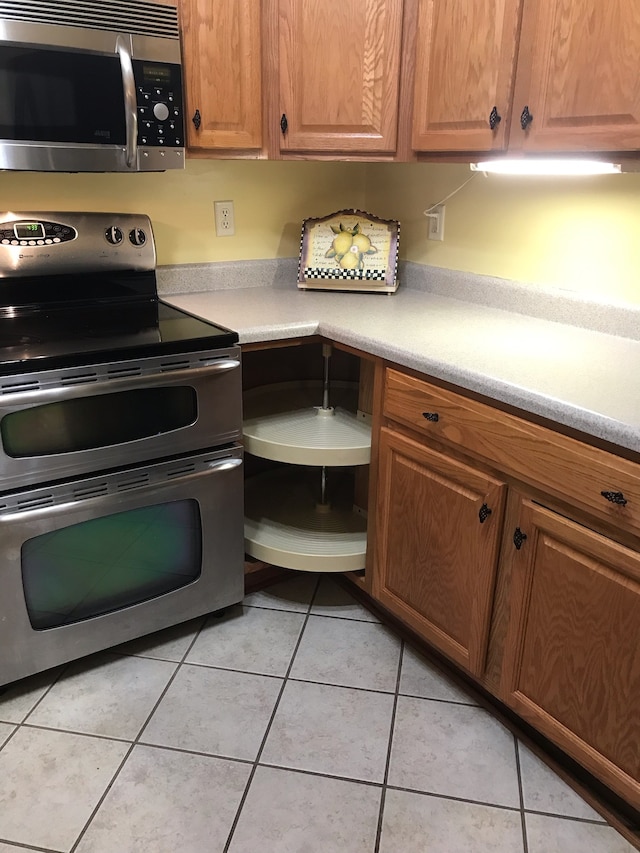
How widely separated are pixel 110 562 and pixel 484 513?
941mm

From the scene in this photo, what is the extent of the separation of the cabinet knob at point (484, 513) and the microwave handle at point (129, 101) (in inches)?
47.4

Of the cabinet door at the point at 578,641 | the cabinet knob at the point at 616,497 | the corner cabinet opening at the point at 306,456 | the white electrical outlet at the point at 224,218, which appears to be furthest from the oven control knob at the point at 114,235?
the cabinet knob at the point at 616,497

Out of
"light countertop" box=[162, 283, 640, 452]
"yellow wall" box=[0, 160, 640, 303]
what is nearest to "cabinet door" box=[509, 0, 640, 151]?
"yellow wall" box=[0, 160, 640, 303]

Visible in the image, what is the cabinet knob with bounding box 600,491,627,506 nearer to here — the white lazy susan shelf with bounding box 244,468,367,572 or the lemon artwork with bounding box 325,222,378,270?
the white lazy susan shelf with bounding box 244,468,367,572

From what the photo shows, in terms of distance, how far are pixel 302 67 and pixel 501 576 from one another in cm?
143

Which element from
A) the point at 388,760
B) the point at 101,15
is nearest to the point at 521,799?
the point at 388,760

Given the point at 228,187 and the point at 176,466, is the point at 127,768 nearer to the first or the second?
the point at 176,466

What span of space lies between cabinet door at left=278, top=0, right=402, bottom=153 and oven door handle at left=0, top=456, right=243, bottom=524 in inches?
36.2

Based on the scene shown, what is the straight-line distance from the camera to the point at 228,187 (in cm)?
226

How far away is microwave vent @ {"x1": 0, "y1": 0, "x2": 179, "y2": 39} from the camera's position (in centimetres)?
151

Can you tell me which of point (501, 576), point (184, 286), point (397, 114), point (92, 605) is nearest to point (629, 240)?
point (397, 114)

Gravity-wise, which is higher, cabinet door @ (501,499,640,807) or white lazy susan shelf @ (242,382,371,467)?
white lazy susan shelf @ (242,382,371,467)

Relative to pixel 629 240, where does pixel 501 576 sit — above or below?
below

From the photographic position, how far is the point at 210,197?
2.24 meters
